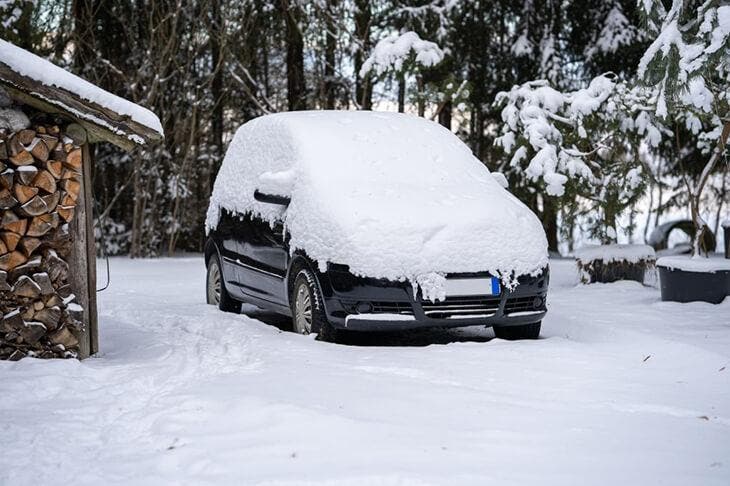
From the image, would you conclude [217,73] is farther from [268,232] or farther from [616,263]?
[268,232]

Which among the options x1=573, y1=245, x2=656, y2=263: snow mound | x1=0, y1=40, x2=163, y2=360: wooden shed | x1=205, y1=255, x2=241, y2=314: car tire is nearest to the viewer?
x1=0, y1=40, x2=163, y2=360: wooden shed

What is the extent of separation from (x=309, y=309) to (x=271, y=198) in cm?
104

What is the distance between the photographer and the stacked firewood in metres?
5.38

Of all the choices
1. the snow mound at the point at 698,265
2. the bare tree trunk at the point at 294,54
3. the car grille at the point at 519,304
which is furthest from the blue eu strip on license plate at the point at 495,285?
the bare tree trunk at the point at 294,54

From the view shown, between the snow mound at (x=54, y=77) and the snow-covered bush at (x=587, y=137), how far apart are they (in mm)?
6468

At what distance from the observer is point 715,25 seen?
7.29 m

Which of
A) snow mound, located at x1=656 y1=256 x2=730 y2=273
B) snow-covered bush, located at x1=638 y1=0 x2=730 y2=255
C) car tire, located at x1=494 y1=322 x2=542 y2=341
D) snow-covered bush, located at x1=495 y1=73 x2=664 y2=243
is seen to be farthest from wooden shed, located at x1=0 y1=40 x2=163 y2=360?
snow-covered bush, located at x1=495 y1=73 x2=664 y2=243

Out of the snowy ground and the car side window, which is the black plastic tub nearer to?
the snowy ground

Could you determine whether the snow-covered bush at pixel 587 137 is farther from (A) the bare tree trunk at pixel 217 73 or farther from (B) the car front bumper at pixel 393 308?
(A) the bare tree trunk at pixel 217 73

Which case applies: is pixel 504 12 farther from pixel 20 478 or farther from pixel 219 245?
pixel 20 478

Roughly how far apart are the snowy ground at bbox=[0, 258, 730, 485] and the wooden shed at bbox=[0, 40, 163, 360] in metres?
0.30

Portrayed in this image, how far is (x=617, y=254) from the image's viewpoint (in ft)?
36.1

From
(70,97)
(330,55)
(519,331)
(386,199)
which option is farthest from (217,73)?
(70,97)

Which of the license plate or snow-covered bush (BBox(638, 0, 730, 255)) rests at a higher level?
snow-covered bush (BBox(638, 0, 730, 255))
